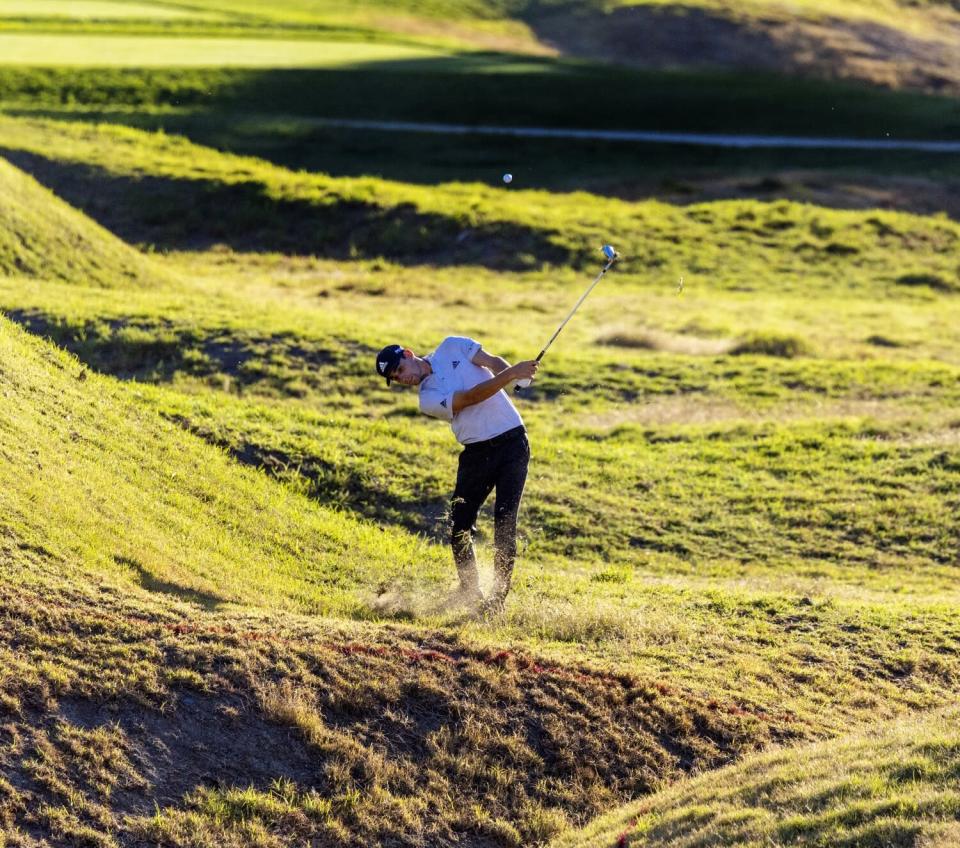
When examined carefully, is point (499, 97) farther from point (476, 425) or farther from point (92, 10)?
point (476, 425)

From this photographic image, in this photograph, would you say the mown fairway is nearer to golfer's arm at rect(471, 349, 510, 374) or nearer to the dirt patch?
golfer's arm at rect(471, 349, 510, 374)

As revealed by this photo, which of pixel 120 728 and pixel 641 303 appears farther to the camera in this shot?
pixel 641 303

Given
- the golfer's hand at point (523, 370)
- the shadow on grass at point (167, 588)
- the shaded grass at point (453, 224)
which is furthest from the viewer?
the shaded grass at point (453, 224)

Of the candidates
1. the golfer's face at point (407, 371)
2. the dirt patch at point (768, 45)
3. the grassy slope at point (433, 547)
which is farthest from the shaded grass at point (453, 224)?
the dirt patch at point (768, 45)

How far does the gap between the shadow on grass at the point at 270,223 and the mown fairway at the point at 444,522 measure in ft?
0.33

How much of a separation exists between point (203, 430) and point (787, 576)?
663 centimetres

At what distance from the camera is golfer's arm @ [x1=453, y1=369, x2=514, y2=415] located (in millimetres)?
10648

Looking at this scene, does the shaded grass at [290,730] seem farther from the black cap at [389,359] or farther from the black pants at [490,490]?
the black cap at [389,359]

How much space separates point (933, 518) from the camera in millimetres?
16562

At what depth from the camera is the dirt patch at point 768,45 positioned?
201ft

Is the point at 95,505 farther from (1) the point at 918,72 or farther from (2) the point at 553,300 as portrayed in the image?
(1) the point at 918,72

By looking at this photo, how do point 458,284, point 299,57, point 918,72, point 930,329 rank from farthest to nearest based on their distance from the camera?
point 918,72
point 299,57
point 458,284
point 930,329

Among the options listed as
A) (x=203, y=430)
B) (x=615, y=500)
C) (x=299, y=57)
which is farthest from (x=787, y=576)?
(x=299, y=57)

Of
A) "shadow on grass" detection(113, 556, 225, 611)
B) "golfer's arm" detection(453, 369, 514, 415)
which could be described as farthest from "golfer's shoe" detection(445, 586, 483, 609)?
"shadow on grass" detection(113, 556, 225, 611)
